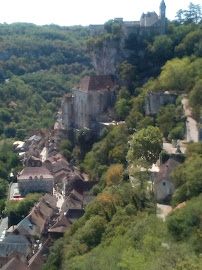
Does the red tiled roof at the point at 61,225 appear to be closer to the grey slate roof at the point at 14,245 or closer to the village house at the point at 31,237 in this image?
the village house at the point at 31,237

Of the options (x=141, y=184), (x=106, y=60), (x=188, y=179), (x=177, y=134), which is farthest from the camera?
(x=106, y=60)

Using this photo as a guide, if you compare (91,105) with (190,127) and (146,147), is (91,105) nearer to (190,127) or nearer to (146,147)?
(190,127)

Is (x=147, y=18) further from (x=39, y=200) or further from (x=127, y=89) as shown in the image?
(x=39, y=200)

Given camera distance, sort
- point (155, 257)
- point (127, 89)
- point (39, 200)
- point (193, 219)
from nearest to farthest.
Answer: point (155, 257) → point (193, 219) → point (39, 200) → point (127, 89)

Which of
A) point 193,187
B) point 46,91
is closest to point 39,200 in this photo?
point 193,187

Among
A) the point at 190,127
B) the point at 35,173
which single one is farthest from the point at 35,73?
the point at 190,127

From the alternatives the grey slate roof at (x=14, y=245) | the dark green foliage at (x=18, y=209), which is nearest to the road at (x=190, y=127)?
the grey slate roof at (x=14, y=245)
